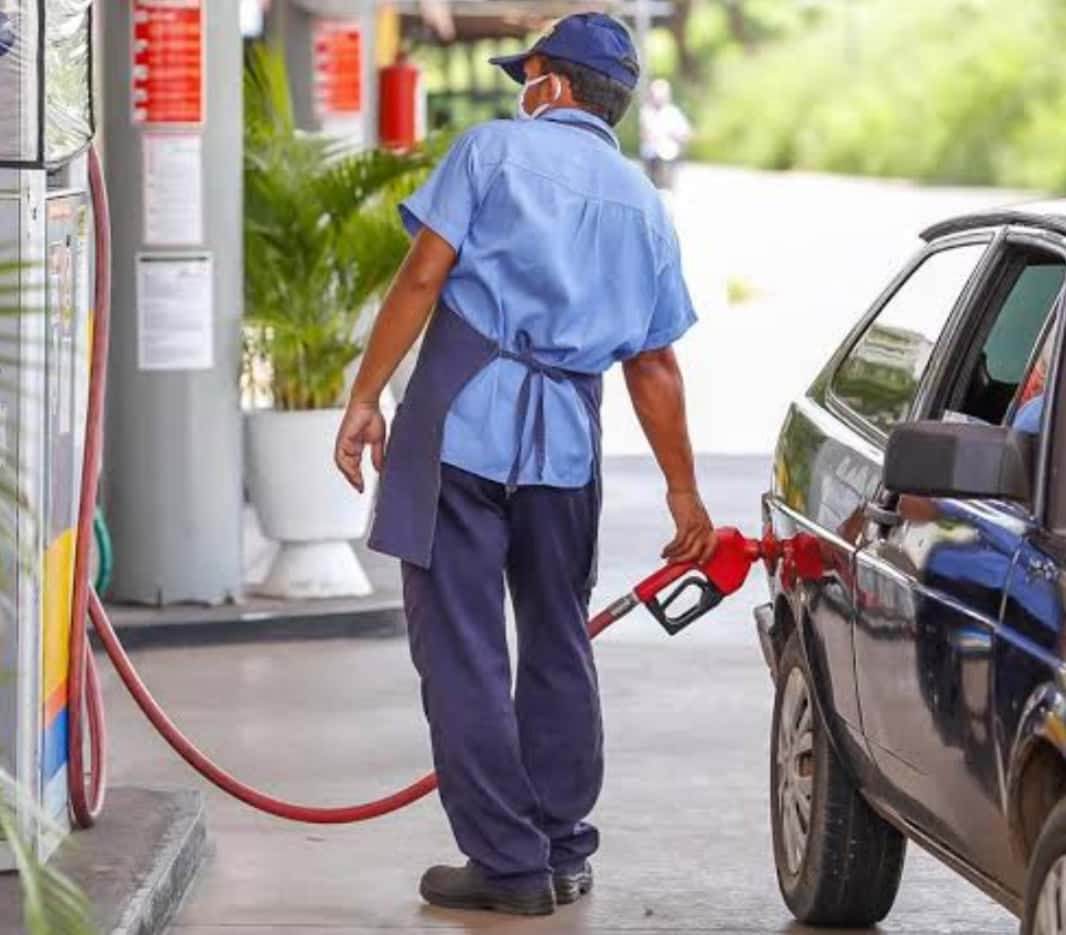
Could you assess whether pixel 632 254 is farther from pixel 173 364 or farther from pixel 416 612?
pixel 173 364

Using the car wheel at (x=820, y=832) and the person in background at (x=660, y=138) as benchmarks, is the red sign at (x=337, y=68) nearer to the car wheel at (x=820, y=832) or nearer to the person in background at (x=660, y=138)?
the car wheel at (x=820, y=832)

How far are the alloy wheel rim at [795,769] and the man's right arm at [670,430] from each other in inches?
14.5

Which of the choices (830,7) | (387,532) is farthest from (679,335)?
(830,7)

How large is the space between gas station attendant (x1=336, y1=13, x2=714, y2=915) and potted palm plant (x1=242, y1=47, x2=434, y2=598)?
4453 millimetres

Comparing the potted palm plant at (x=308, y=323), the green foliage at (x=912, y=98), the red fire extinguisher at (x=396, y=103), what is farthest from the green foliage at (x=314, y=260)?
the green foliage at (x=912, y=98)

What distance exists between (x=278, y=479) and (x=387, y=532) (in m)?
4.72

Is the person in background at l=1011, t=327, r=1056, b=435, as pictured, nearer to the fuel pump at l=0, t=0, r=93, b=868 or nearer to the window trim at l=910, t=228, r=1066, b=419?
the window trim at l=910, t=228, r=1066, b=419

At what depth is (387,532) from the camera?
22.5 ft

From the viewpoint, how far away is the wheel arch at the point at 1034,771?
16.6 ft

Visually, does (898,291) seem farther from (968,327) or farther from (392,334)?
(392,334)

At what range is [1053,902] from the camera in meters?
5.06

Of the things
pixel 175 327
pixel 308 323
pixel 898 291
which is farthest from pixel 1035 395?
pixel 308 323

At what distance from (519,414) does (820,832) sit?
1.08 meters

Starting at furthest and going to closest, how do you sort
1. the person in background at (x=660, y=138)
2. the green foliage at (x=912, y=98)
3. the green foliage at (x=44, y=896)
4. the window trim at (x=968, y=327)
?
the green foliage at (x=912, y=98) < the person in background at (x=660, y=138) < the window trim at (x=968, y=327) < the green foliage at (x=44, y=896)
